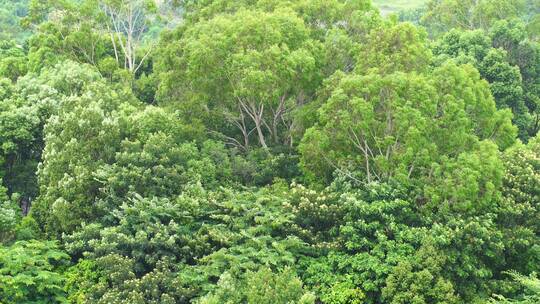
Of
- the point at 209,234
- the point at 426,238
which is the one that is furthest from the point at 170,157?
the point at 426,238

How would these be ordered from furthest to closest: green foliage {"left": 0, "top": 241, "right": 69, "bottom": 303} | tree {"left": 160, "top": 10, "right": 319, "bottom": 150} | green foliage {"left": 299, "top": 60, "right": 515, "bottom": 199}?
1. tree {"left": 160, "top": 10, "right": 319, "bottom": 150}
2. green foliage {"left": 299, "top": 60, "right": 515, "bottom": 199}
3. green foliage {"left": 0, "top": 241, "right": 69, "bottom": 303}

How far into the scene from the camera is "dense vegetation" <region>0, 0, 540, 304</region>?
60.6 ft

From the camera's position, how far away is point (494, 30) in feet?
124

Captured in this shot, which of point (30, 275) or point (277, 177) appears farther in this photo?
point (277, 177)

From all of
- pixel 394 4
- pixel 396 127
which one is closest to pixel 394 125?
pixel 396 127

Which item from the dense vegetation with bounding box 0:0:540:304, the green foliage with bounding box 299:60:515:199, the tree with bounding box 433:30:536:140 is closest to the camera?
the dense vegetation with bounding box 0:0:540:304

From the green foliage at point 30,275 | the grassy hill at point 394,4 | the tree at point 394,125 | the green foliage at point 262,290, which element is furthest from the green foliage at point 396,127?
the grassy hill at point 394,4

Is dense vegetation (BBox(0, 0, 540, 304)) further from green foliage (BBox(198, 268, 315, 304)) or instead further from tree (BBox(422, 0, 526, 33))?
tree (BBox(422, 0, 526, 33))

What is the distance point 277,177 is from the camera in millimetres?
24281

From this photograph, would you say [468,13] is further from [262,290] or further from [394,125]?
[262,290]

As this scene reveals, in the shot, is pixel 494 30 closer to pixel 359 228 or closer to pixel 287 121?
pixel 287 121

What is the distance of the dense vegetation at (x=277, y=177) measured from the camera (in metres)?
18.5

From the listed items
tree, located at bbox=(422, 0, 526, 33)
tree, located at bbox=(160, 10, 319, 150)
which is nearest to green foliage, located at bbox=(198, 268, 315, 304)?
tree, located at bbox=(160, 10, 319, 150)

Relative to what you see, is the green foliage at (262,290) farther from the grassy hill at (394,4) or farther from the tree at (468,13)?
the grassy hill at (394,4)
